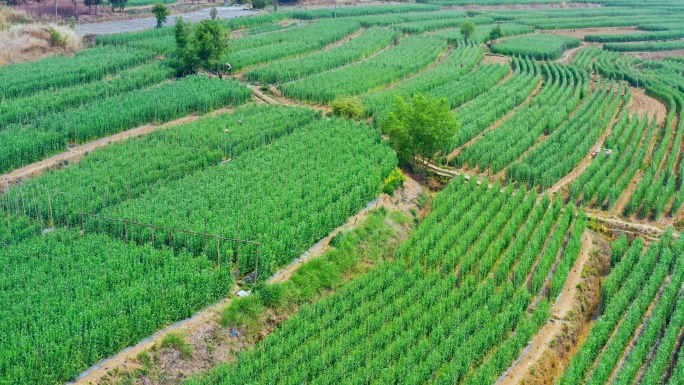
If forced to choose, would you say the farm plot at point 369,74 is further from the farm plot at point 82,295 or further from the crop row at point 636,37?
the farm plot at point 82,295

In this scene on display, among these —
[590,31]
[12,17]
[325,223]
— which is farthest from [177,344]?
[590,31]

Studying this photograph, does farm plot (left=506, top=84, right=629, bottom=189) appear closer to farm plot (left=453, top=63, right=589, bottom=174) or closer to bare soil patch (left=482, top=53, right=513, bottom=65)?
farm plot (left=453, top=63, right=589, bottom=174)

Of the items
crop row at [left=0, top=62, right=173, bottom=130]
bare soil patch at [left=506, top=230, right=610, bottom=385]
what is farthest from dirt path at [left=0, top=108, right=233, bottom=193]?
bare soil patch at [left=506, top=230, right=610, bottom=385]

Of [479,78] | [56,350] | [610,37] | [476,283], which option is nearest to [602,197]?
[476,283]

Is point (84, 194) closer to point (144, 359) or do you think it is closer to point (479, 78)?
point (144, 359)

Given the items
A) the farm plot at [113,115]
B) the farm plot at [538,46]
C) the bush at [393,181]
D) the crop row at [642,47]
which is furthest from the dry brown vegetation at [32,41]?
the crop row at [642,47]

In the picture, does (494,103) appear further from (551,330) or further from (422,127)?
(551,330)
